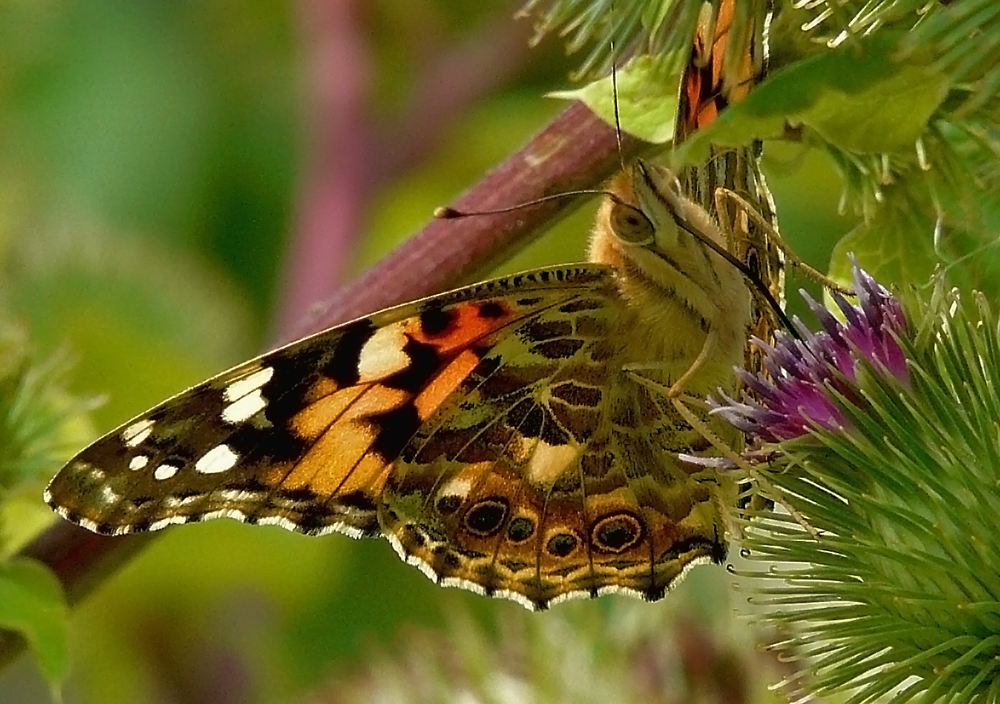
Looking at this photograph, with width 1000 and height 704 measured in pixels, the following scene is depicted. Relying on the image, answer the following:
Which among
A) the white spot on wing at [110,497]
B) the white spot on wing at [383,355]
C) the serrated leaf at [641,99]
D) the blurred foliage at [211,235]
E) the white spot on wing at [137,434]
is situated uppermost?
the serrated leaf at [641,99]

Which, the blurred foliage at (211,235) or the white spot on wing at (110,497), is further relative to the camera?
the blurred foliage at (211,235)

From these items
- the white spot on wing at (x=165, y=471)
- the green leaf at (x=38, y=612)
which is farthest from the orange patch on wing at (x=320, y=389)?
the green leaf at (x=38, y=612)

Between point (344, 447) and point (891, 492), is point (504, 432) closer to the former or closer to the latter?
point (344, 447)

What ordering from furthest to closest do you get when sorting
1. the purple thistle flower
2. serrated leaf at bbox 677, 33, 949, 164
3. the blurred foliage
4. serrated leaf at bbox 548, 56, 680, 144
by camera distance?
the blurred foliage < serrated leaf at bbox 548, 56, 680, 144 < the purple thistle flower < serrated leaf at bbox 677, 33, 949, 164

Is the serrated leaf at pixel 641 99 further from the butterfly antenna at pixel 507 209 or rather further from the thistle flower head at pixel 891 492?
the thistle flower head at pixel 891 492

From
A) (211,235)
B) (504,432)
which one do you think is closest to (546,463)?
(504,432)

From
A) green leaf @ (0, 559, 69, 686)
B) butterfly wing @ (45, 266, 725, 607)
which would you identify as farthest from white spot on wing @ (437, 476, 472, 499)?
green leaf @ (0, 559, 69, 686)

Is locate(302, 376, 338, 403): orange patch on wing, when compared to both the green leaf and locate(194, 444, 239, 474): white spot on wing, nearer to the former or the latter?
locate(194, 444, 239, 474): white spot on wing
